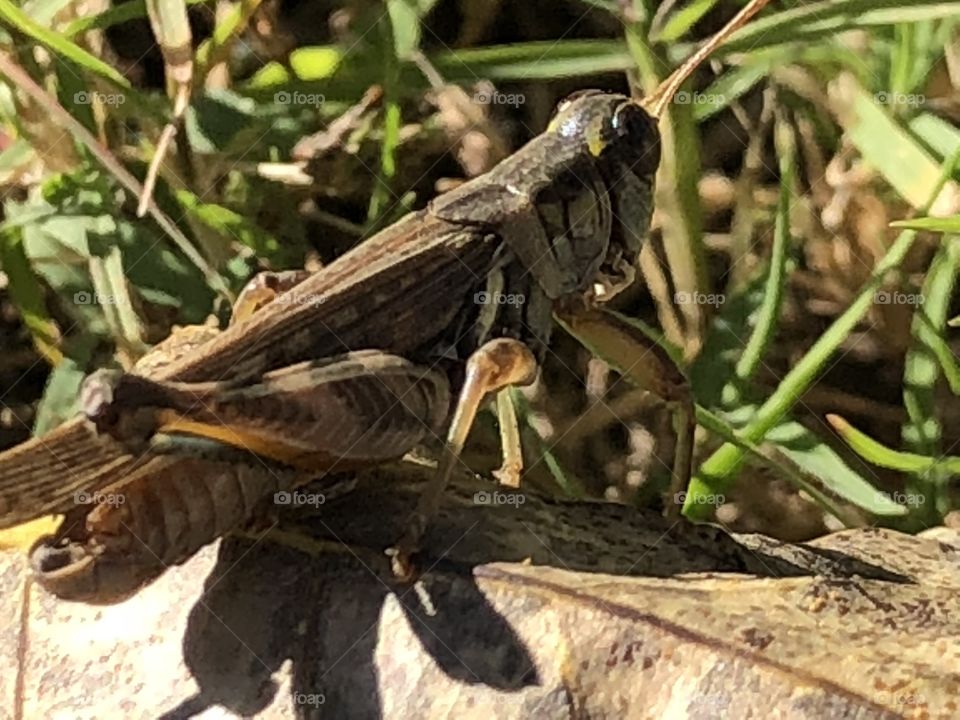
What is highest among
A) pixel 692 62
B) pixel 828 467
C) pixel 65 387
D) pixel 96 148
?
pixel 692 62

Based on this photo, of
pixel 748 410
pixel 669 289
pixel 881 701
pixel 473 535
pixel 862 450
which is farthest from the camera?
pixel 669 289

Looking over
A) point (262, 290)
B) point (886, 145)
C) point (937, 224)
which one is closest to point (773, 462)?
point (937, 224)

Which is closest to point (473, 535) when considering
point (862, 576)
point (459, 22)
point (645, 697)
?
point (645, 697)

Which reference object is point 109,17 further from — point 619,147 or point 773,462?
point 773,462

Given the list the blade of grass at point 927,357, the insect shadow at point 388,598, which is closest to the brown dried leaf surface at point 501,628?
the insect shadow at point 388,598

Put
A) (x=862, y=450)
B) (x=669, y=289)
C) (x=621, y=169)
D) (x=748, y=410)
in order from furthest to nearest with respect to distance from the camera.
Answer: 1. (x=669, y=289)
2. (x=748, y=410)
3. (x=862, y=450)
4. (x=621, y=169)

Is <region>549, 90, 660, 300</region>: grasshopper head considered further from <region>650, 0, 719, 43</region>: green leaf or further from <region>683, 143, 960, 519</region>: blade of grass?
<region>650, 0, 719, 43</region>: green leaf

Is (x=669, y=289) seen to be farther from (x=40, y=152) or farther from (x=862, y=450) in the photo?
(x=40, y=152)

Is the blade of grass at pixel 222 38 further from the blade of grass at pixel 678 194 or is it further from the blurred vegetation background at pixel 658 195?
the blade of grass at pixel 678 194
